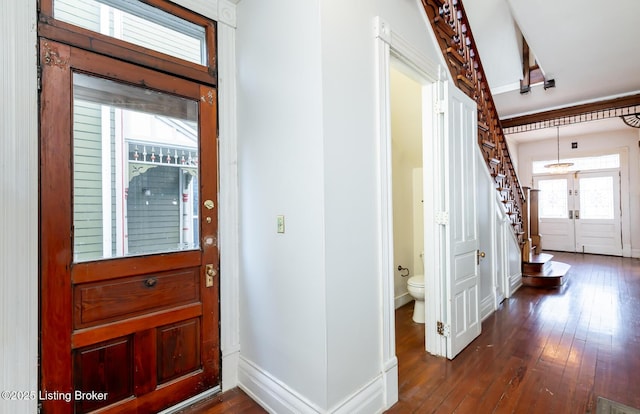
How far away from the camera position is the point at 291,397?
67.1 inches

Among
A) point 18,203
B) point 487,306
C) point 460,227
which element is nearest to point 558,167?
point 487,306

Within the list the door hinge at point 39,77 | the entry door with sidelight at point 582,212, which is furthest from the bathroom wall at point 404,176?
the entry door with sidelight at point 582,212

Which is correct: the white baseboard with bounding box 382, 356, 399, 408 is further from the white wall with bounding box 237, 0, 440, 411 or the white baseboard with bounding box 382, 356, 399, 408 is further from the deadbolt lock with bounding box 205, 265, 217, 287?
the deadbolt lock with bounding box 205, 265, 217, 287

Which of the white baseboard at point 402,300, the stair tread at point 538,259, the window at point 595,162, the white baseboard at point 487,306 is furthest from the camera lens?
the window at point 595,162

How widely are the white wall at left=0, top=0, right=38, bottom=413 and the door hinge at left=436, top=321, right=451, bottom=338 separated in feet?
8.51

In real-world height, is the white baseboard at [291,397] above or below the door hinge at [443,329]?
below

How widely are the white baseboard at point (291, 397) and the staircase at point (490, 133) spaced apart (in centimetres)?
272

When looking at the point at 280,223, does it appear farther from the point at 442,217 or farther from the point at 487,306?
the point at 487,306

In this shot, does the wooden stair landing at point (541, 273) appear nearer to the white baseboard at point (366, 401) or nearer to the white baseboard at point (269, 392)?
the white baseboard at point (366, 401)

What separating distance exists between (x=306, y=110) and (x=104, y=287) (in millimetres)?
1475

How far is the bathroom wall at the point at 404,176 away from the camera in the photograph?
10.7ft

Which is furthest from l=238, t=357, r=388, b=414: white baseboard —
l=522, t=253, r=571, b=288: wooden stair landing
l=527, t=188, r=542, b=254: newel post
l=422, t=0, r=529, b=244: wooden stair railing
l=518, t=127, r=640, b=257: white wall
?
l=518, t=127, r=640, b=257: white wall

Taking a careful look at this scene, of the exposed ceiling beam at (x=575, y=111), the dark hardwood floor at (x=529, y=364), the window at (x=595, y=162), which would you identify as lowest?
the dark hardwood floor at (x=529, y=364)

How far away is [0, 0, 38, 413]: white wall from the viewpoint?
1.35 metres
